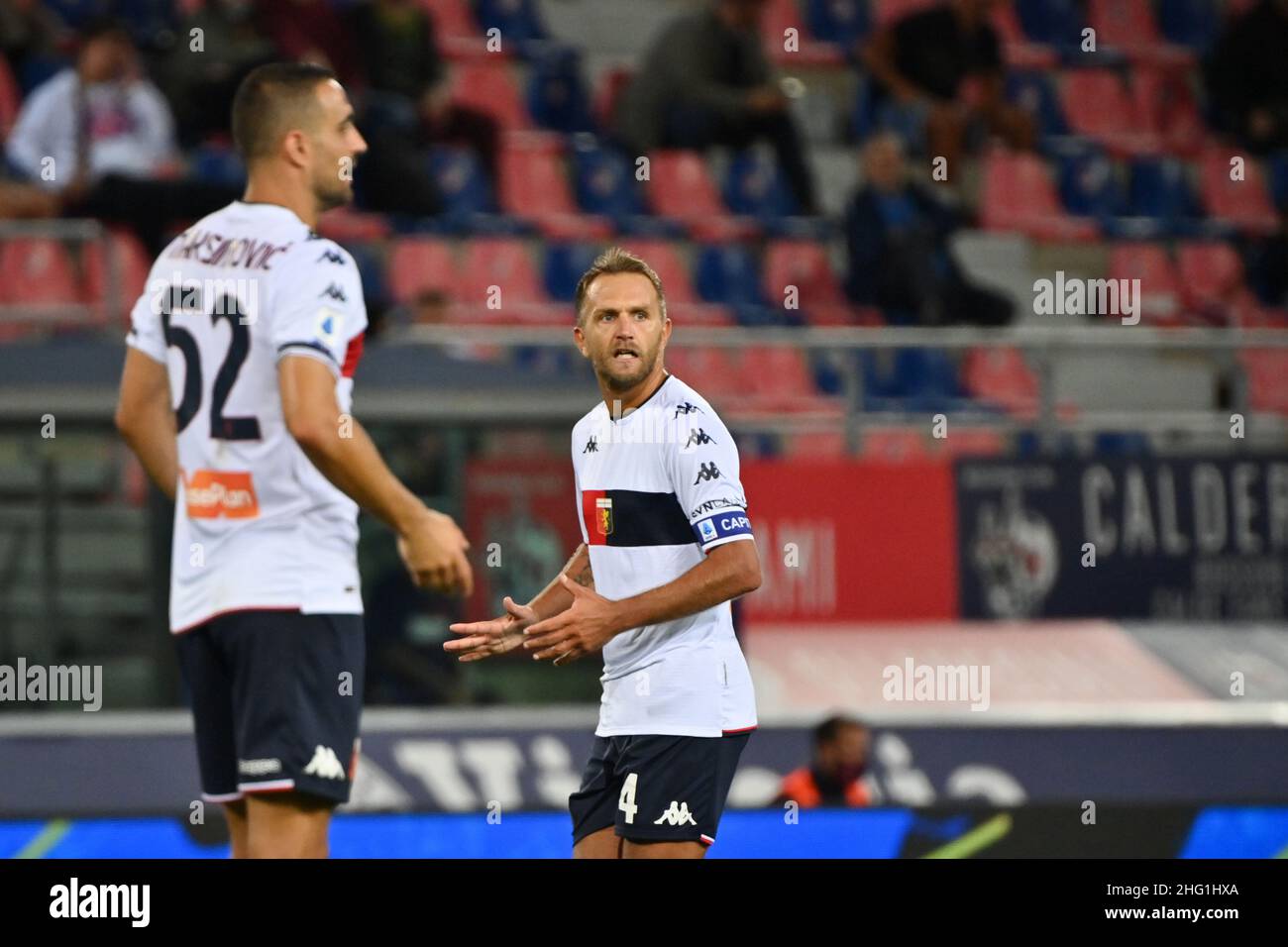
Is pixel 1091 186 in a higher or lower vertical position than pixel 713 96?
lower

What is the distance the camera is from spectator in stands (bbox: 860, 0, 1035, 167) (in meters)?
13.1

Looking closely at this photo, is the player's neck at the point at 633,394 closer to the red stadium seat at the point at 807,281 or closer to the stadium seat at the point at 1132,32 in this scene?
the red stadium seat at the point at 807,281

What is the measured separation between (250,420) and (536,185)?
7.91 metres

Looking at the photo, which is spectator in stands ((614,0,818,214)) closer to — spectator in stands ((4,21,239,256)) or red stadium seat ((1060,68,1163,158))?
red stadium seat ((1060,68,1163,158))

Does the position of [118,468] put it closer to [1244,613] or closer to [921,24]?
[1244,613]

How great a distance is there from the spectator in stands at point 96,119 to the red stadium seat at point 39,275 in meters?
0.40

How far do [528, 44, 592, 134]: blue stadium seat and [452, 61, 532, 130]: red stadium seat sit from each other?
104 mm

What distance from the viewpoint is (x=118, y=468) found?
8.37m

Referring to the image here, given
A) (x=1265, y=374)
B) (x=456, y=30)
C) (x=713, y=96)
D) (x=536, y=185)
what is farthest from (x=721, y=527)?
(x=456, y=30)

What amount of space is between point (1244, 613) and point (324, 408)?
595 cm

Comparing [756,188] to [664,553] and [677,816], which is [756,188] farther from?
[677,816]

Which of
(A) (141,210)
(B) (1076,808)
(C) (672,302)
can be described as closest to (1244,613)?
(B) (1076,808)
